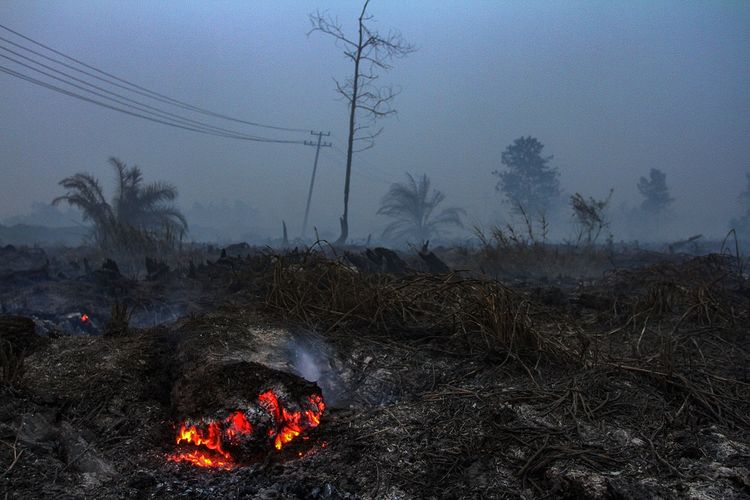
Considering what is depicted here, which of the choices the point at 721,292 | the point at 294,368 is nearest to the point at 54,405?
the point at 294,368

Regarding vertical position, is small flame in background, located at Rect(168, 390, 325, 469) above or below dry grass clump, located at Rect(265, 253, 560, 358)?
below

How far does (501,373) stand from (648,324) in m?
2.80

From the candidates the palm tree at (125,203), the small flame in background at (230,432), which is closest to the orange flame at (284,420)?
the small flame in background at (230,432)

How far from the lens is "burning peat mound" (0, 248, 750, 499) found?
7.16ft

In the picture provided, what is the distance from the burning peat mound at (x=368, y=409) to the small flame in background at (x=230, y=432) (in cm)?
1

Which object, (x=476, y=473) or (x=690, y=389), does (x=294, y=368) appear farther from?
(x=690, y=389)

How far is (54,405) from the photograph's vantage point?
2.74 metres

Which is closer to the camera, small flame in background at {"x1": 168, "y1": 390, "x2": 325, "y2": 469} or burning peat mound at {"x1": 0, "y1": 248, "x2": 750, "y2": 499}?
burning peat mound at {"x1": 0, "y1": 248, "x2": 750, "y2": 499}

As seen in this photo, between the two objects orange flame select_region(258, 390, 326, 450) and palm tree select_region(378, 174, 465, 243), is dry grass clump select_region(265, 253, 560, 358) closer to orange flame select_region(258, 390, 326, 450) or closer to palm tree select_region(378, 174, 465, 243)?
orange flame select_region(258, 390, 326, 450)

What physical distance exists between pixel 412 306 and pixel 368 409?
157 centimetres

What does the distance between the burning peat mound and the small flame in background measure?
0.01m

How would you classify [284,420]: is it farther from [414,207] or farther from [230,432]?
[414,207]

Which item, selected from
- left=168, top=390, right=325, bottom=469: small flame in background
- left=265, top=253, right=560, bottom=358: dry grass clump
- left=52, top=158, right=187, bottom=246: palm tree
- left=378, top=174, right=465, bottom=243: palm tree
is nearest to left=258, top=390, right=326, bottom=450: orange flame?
left=168, top=390, right=325, bottom=469: small flame in background

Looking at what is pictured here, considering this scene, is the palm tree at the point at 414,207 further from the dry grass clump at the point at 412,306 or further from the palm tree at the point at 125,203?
the dry grass clump at the point at 412,306
